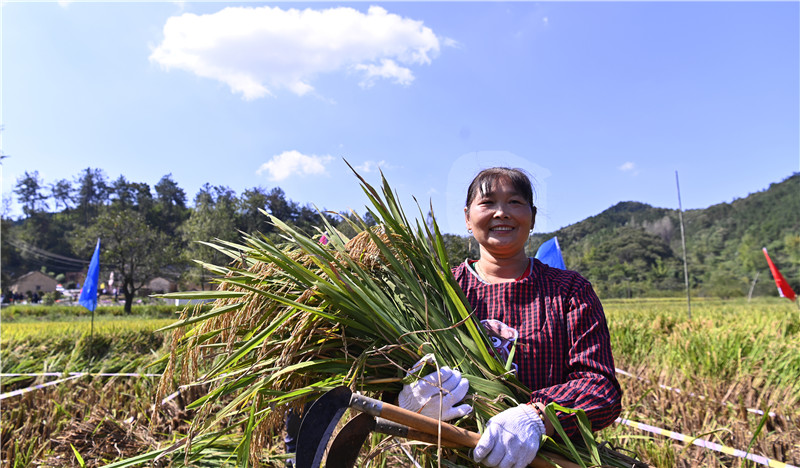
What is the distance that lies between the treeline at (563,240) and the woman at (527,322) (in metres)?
4.36

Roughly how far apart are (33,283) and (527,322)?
272 feet

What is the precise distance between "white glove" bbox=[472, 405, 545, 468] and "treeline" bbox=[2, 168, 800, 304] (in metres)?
4.88

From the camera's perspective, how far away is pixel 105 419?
3.30m

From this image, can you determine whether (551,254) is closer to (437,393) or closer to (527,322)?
(527,322)

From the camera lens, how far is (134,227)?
31922 mm

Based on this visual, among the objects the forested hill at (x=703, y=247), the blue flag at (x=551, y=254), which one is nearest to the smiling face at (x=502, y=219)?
the blue flag at (x=551, y=254)

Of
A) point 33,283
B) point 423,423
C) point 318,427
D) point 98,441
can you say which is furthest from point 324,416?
point 33,283

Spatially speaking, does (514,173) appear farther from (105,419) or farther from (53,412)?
(53,412)

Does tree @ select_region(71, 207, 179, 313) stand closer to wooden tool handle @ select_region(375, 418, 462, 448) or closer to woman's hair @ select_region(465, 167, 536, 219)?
woman's hair @ select_region(465, 167, 536, 219)

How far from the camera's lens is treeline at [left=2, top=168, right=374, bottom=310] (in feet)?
89.7

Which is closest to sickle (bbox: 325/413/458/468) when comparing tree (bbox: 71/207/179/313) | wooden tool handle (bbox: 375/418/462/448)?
A: wooden tool handle (bbox: 375/418/462/448)

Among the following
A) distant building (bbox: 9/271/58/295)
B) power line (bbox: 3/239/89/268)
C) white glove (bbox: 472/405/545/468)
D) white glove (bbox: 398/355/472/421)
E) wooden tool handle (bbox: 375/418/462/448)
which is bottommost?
white glove (bbox: 472/405/545/468)

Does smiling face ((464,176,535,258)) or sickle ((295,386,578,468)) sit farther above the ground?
smiling face ((464,176,535,258))

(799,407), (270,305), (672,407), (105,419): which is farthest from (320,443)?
(799,407)
